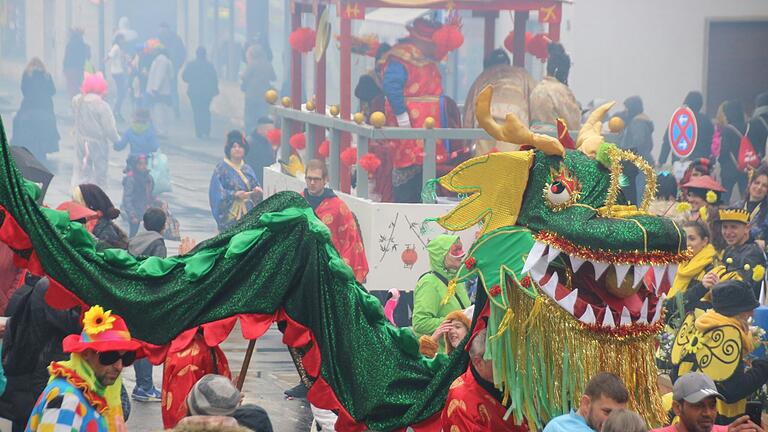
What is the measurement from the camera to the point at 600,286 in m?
5.88

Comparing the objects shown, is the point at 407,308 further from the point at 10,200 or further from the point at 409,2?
the point at 10,200

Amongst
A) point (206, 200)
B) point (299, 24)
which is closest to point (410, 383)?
point (299, 24)

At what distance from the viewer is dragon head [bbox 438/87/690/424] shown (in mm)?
5781

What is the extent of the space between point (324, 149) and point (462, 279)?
337 inches

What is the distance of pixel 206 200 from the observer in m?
23.0

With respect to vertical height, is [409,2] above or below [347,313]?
above

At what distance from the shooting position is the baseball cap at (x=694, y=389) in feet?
18.3

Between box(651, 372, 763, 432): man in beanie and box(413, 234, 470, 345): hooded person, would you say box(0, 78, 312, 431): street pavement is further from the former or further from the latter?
box(651, 372, 763, 432): man in beanie

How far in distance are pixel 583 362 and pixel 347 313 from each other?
113 cm

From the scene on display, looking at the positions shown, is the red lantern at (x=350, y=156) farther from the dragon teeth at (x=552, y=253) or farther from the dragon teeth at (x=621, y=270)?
the dragon teeth at (x=621, y=270)

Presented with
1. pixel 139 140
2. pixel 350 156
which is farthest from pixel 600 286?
pixel 139 140

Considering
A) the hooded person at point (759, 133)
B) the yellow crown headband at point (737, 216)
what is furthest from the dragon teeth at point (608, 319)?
the hooded person at point (759, 133)

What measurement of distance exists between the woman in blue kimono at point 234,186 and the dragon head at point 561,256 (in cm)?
930

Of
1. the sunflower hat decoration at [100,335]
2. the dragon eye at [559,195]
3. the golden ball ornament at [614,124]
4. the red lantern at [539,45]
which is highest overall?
the red lantern at [539,45]
